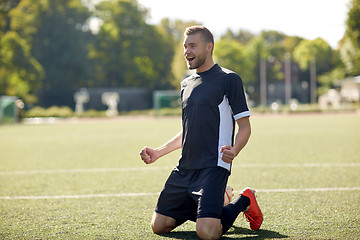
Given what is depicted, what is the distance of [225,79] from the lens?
441 cm

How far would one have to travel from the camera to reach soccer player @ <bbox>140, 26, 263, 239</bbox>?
432 cm

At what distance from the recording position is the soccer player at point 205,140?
14.2 feet

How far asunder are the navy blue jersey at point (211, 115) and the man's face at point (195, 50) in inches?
6.7

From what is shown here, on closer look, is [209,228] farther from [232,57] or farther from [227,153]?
[232,57]

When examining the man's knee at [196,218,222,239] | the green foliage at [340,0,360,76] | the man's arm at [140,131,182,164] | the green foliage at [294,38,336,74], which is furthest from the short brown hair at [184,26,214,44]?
the green foliage at [294,38,336,74]

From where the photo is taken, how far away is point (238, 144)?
4.21 m

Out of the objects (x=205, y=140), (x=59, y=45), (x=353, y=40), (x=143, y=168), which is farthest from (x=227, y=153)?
(x=59, y=45)

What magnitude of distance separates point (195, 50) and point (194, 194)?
1.22 meters

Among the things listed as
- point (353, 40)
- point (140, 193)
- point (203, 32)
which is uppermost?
point (353, 40)

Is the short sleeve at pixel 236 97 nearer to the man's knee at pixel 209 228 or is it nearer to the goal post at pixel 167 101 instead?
the man's knee at pixel 209 228

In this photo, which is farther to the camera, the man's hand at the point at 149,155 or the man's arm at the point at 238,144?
the man's hand at the point at 149,155

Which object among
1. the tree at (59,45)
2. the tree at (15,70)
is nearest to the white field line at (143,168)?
the tree at (15,70)

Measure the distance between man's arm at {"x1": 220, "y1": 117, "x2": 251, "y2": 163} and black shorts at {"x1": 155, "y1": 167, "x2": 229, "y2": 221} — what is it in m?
0.31

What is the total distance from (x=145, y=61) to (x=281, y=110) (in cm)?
3236
